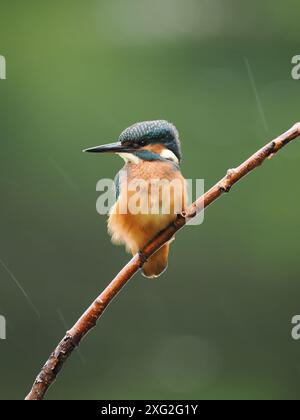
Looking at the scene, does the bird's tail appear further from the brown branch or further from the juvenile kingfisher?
the brown branch

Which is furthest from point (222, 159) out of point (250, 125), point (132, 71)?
point (132, 71)

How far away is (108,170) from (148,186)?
8.27ft

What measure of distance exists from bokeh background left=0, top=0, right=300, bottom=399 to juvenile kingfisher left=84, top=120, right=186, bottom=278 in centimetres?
247

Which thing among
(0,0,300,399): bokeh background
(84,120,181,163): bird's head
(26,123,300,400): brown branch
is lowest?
(26,123,300,400): brown branch

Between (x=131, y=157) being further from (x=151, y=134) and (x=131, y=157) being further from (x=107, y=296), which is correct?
(x=107, y=296)

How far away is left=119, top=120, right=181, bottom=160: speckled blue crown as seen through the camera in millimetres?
1770

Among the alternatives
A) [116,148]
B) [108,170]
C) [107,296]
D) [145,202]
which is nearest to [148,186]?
[145,202]

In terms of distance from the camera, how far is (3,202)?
15.8 feet

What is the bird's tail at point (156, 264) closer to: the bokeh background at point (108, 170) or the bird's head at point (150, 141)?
the bird's head at point (150, 141)

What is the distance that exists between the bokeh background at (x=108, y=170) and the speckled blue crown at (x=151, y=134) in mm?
2512

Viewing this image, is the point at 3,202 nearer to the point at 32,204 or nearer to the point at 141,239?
the point at 32,204

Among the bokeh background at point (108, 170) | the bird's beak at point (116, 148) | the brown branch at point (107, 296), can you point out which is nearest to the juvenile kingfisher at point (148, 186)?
the bird's beak at point (116, 148)

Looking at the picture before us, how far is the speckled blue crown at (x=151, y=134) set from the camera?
5.81ft

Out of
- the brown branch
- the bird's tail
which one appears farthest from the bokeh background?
the brown branch
